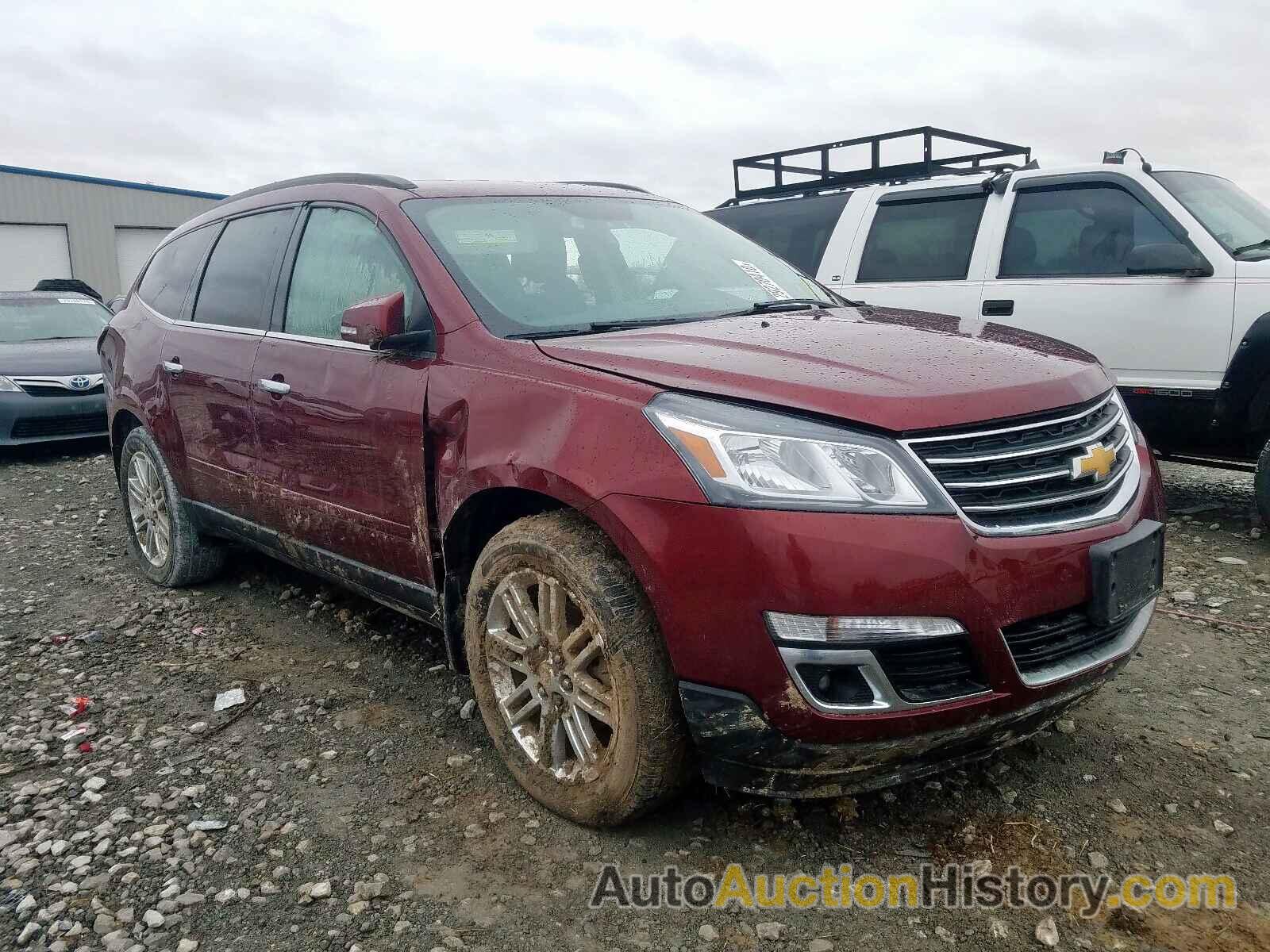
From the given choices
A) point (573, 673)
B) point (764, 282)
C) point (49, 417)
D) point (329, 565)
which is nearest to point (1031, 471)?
point (573, 673)

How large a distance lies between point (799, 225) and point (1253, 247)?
105 inches

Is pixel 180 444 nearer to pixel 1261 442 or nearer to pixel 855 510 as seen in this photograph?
pixel 855 510

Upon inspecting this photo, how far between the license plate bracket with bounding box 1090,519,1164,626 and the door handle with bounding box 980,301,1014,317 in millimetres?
3380

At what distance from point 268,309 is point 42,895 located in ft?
6.98

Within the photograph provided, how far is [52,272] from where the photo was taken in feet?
85.9

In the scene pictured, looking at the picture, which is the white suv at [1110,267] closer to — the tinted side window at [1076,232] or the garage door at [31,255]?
the tinted side window at [1076,232]

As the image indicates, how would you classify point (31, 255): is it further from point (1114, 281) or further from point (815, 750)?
point (815, 750)

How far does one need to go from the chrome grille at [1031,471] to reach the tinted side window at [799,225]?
13.8 feet

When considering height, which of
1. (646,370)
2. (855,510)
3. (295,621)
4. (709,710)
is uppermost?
(646,370)

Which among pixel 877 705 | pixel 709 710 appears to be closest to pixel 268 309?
pixel 709 710

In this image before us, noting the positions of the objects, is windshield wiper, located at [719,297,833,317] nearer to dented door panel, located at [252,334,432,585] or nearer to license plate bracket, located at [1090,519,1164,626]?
dented door panel, located at [252,334,432,585]

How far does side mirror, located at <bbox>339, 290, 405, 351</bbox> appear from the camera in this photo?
2.87m

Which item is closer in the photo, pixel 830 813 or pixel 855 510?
pixel 855 510

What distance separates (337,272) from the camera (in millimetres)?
3486
